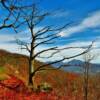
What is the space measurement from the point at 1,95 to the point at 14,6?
660 cm

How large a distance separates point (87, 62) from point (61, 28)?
51.7 feet

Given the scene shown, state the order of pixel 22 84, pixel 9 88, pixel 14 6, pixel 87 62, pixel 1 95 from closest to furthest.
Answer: pixel 14 6
pixel 1 95
pixel 9 88
pixel 22 84
pixel 87 62

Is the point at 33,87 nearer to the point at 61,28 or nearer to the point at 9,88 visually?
the point at 9,88

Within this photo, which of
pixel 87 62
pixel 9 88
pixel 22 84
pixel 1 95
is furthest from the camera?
pixel 87 62

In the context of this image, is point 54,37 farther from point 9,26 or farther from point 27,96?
point 9,26

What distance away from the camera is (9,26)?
79.6 feet

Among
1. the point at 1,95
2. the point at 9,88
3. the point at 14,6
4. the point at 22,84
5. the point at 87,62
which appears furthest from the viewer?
the point at 87,62

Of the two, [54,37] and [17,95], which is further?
[54,37]

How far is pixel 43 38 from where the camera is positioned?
31109 mm

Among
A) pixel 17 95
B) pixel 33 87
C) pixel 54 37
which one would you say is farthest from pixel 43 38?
pixel 17 95

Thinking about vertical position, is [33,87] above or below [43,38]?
below

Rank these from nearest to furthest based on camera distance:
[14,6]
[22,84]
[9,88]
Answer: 1. [14,6]
2. [9,88]
3. [22,84]

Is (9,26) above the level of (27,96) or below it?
above

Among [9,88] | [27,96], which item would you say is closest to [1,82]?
[9,88]
